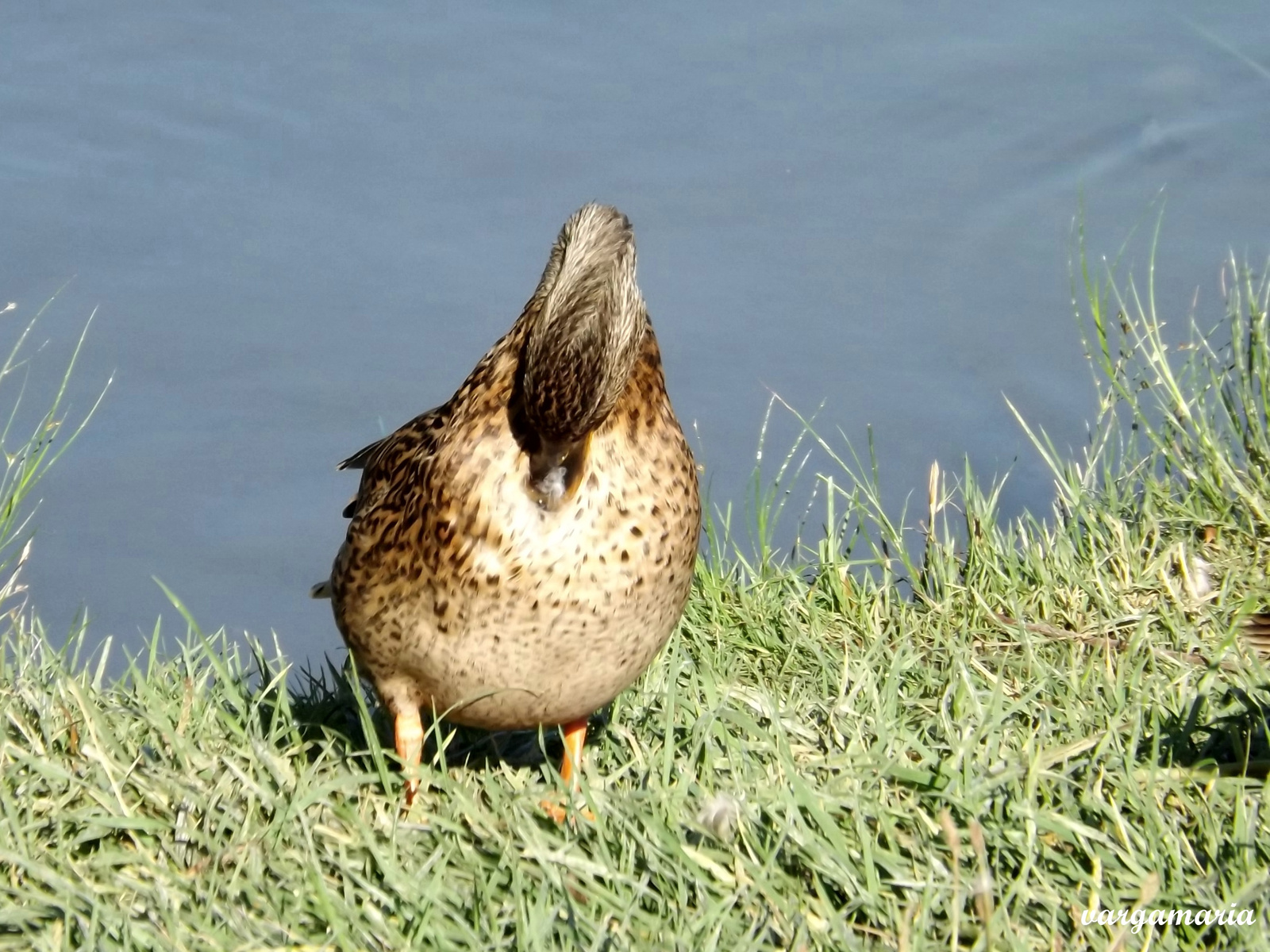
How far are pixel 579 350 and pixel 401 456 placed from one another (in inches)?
32.7

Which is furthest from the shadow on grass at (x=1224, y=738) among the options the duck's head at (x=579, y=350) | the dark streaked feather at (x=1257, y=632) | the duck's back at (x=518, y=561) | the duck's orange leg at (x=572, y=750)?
the duck's head at (x=579, y=350)

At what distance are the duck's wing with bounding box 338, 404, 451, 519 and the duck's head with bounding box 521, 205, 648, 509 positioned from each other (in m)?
0.32

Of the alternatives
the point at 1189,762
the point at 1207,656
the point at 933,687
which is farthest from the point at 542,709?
the point at 1207,656

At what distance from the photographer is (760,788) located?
10.6 ft

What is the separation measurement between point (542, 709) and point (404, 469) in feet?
1.89

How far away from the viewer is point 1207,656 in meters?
3.91

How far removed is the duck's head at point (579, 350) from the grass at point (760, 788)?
0.65 meters

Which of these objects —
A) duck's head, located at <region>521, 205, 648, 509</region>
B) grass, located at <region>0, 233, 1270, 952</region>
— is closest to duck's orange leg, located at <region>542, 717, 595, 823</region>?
grass, located at <region>0, 233, 1270, 952</region>

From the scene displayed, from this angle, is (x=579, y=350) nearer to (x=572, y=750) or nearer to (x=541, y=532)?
(x=541, y=532)

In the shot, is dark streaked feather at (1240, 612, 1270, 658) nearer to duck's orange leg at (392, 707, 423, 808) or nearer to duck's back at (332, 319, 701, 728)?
duck's back at (332, 319, 701, 728)

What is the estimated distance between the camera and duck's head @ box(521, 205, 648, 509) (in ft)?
9.69

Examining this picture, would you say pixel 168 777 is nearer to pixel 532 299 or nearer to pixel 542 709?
pixel 542 709

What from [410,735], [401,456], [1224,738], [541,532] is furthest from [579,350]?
[1224,738]

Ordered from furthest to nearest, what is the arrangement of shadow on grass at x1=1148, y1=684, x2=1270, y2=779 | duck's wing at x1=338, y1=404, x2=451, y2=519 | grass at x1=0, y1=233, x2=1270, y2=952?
duck's wing at x1=338, y1=404, x2=451, y2=519
shadow on grass at x1=1148, y1=684, x2=1270, y2=779
grass at x1=0, y1=233, x2=1270, y2=952
